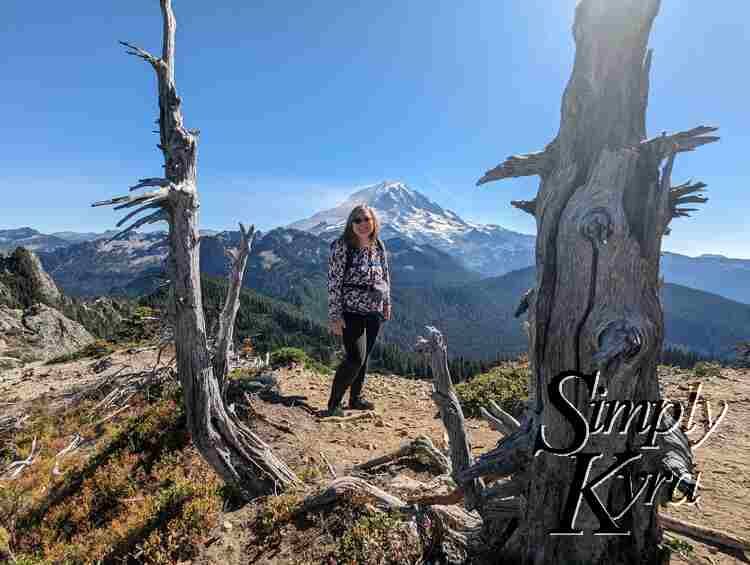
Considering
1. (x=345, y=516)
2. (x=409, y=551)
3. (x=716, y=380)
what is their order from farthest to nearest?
(x=716, y=380) → (x=345, y=516) → (x=409, y=551)

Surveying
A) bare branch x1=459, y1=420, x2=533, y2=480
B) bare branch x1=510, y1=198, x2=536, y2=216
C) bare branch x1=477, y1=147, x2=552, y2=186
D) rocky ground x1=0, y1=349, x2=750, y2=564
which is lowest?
rocky ground x1=0, y1=349, x2=750, y2=564

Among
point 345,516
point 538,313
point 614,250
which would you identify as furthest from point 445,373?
point 345,516

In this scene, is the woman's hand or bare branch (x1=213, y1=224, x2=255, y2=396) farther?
the woman's hand

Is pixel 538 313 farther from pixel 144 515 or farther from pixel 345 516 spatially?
pixel 144 515

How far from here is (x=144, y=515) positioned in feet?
16.2

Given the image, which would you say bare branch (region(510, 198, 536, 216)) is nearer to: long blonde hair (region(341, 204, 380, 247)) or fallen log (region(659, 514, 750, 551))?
fallen log (region(659, 514, 750, 551))

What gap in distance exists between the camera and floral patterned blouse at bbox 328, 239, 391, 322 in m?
6.14

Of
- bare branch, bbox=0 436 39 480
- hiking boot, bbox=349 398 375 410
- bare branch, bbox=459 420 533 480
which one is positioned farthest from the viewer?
hiking boot, bbox=349 398 375 410

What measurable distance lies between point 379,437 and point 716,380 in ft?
30.5

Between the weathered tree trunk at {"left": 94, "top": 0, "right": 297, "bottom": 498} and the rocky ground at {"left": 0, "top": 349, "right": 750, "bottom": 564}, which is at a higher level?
the weathered tree trunk at {"left": 94, "top": 0, "right": 297, "bottom": 498}

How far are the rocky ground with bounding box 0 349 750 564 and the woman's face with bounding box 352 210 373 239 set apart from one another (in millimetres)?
3389

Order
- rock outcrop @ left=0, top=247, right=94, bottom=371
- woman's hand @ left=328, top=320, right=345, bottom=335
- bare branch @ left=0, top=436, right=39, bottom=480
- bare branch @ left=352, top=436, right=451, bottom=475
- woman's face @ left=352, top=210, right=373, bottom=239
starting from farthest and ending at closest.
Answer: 1. rock outcrop @ left=0, top=247, right=94, bottom=371
2. woman's hand @ left=328, top=320, right=345, bottom=335
3. woman's face @ left=352, top=210, right=373, bottom=239
4. bare branch @ left=0, top=436, right=39, bottom=480
5. bare branch @ left=352, top=436, right=451, bottom=475

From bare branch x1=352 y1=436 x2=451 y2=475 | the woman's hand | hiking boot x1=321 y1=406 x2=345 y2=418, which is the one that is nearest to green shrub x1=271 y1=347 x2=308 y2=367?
hiking boot x1=321 y1=406 x2=345 y2=418

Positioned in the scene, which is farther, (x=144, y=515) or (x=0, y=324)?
(x=0, y=324)
